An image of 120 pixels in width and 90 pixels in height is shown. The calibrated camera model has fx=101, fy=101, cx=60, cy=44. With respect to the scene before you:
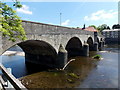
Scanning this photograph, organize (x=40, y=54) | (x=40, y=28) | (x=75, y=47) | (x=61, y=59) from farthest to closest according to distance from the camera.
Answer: (x=75, y=47), (x=40, y=54), (x=61, y=59), (x=40, y=28)

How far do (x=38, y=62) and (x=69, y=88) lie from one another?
9919 mm

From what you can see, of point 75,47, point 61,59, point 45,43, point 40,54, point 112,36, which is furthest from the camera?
point 112,36

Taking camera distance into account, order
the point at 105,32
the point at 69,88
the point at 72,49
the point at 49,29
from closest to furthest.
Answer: the point at 69,88 < the point at 49,29 < the point at 72,49 < the point at 105,32

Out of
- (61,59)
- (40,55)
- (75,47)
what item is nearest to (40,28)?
(61,59)

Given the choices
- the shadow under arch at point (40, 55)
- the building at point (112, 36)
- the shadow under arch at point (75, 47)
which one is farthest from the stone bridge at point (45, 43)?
the building at point (112, 36)

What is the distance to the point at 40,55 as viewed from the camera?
18000 millimetres

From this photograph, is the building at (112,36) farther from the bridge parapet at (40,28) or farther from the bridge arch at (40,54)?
the bridge arch at (40,54)

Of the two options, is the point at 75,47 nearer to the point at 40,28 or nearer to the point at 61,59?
the point at 61,59

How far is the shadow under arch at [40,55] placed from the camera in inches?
631

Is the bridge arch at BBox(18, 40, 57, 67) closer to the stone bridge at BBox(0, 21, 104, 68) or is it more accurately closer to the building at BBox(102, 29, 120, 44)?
the stone bridge at BBox(0, 21, 104, 68)

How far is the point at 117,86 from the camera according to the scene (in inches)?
398

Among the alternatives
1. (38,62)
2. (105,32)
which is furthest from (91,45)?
(105,32)

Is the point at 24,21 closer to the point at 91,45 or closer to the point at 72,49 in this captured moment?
the point at 72,49

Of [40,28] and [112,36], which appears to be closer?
[40,28]
